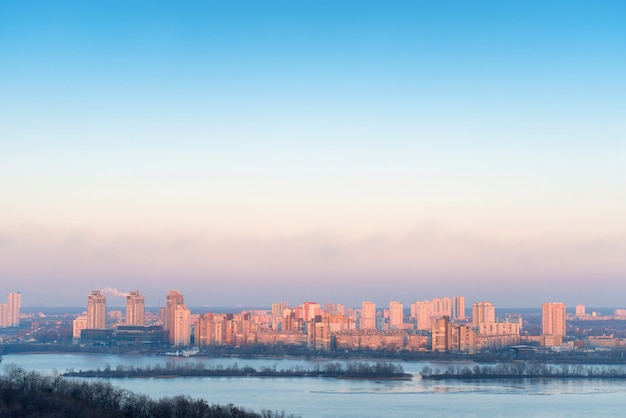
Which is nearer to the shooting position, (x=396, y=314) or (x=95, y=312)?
(x=95, y=312)

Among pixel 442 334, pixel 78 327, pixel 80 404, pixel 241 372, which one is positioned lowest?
pixel 241 372

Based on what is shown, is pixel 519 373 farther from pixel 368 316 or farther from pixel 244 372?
pixel 368 316

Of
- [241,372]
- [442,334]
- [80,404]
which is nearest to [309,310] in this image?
[442,334]

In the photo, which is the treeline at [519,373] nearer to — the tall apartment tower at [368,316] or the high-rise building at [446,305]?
the tall apartment tower at [368,316]

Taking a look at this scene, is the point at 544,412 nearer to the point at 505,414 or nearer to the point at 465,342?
the point at 505,414

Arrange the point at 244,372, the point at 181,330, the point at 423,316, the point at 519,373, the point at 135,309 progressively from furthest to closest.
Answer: the point at 423,316 < the point at 135,309 < the point at 181,330 < the point at 244,372 < the point at 519,373

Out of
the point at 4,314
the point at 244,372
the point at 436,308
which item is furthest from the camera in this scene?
the point at 436,308
